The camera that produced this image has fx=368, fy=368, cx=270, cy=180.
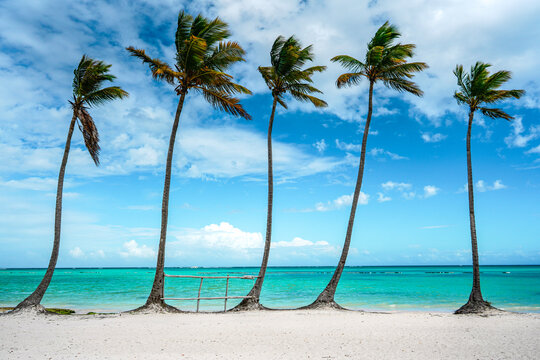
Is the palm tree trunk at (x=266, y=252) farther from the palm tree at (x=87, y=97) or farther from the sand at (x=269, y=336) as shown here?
the palm tree at (x=87, y=97)

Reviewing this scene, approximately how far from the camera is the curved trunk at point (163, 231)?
13.0 m

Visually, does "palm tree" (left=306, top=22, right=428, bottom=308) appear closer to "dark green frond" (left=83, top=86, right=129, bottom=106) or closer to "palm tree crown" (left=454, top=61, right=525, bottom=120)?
"palm tree crown" (left=454, top=61, right=525, bottom=120)

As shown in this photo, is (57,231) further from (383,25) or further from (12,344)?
(383,25)

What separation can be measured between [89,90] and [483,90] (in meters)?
15.3

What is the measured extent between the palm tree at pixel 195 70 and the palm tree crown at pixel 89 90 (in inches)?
66.6

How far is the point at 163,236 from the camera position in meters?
13.2

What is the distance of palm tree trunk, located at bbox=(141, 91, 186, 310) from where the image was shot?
1295 cm

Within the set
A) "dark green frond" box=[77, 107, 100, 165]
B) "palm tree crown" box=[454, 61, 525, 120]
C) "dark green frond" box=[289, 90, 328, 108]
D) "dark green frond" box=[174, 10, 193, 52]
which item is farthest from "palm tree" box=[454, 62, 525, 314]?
"dark green frond" box=[77, 107, 100, 165]

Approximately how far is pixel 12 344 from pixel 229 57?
36.8 feet

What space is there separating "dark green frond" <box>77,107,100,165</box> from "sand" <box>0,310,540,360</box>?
20.5 feet

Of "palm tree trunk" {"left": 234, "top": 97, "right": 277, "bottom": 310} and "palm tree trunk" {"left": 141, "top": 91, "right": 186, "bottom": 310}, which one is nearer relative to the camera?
"palm tree trunk" {"left": 141, "top": 91, "right": 186, "bottom": 310}

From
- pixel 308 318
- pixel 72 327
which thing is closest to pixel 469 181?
pixel 308 318

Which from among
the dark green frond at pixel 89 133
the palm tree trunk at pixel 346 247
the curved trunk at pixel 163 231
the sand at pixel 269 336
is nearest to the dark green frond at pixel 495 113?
the palm tree trunk at pixel 346 247

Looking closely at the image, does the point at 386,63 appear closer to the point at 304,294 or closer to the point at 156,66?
the point at 156,66
